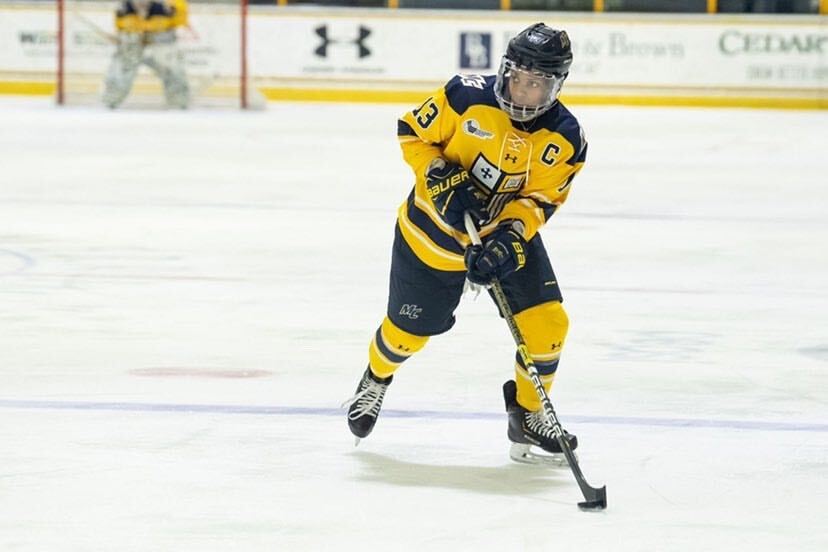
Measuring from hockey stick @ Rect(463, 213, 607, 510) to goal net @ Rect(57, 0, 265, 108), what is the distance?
1094 centimetres

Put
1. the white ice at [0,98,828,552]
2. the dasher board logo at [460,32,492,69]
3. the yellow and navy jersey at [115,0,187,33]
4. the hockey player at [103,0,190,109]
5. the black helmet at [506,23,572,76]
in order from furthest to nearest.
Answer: the dasher board logo at [460,32,492,69] → the yellow and navy jersey at [115,0,187,33] → the hockey player at [103,0,190,109] → the black helmet at [506,23,572,76] → the white ice at [0,98,828,552]

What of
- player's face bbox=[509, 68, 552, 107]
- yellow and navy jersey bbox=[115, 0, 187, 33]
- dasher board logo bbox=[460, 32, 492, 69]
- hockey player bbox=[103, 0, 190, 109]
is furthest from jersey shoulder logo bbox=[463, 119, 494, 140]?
dasher board logo bbox=[460, 32, 492, 69]

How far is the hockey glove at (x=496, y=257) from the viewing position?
3266 millimetres

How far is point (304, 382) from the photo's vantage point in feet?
14.0

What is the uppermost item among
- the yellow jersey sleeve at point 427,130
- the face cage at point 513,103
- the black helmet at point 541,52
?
the black helmet at point 541,52

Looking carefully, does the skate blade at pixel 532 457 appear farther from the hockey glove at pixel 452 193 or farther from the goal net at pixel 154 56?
the goal net at pixel 154 56

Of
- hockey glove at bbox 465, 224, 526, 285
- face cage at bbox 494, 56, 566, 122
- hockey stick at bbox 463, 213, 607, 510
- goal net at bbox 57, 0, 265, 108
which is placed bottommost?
goal net at bbox 57, 0, 265, 108

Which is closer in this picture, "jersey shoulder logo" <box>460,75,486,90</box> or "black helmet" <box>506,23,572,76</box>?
"black helmet" <box>506,23,572,76</box>

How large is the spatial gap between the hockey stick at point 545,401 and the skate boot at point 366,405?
0.35 metres

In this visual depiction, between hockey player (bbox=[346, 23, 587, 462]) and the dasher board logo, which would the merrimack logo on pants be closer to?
hockey player (bbox=[346, 23, 587, 462])

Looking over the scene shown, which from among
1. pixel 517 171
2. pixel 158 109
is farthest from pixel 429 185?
pixel 158 109

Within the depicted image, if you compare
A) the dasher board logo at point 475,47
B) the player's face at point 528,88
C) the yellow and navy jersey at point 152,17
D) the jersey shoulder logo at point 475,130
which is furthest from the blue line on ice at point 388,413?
the dasher board logo at point 475,47

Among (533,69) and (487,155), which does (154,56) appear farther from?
(533,69)

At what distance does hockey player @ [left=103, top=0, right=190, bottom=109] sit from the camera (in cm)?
1400
